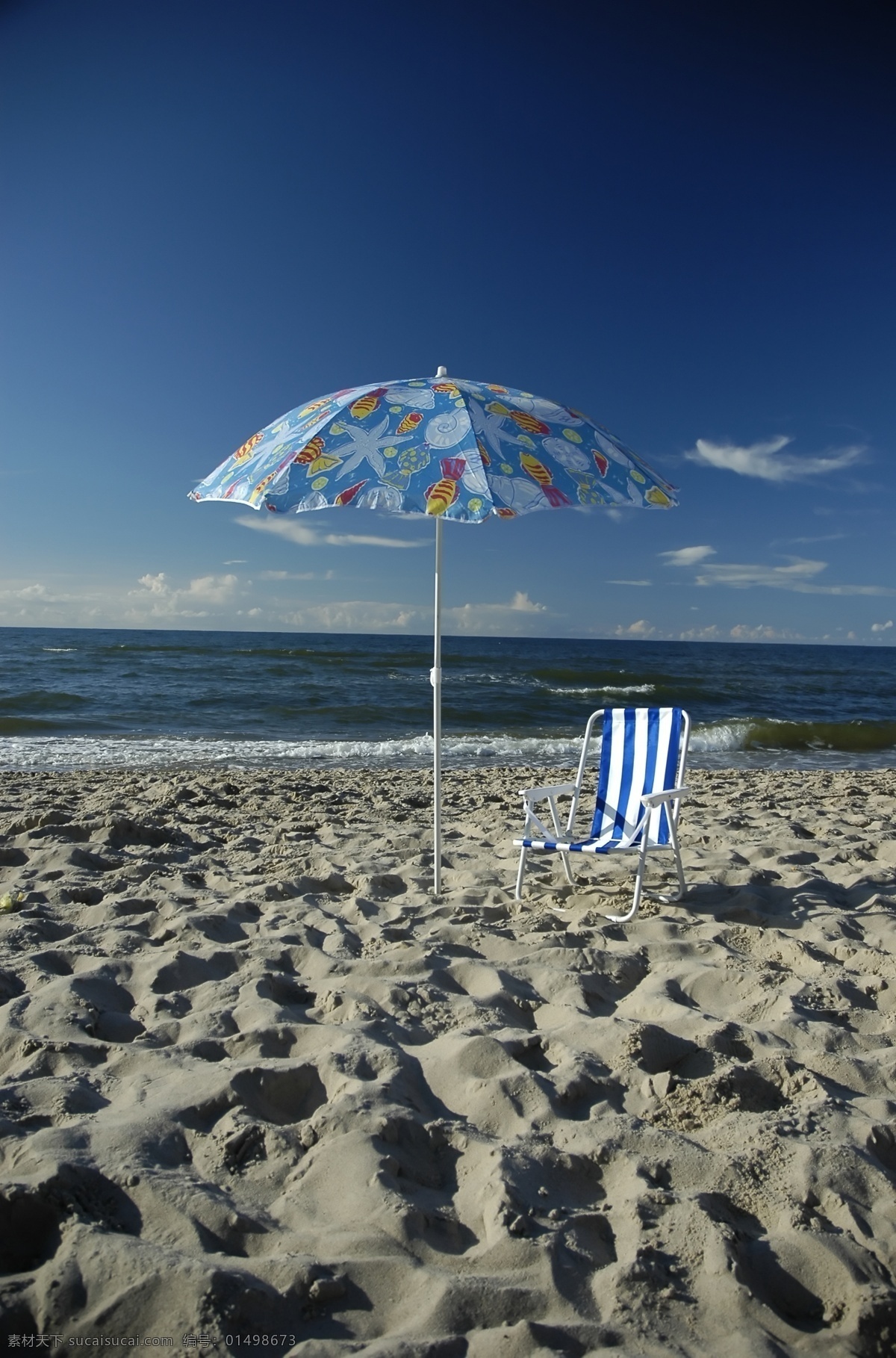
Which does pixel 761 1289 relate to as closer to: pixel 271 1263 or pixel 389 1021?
pixel 271 1263

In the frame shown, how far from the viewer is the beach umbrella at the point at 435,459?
303cm

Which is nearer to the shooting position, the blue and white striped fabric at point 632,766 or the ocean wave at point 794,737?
the blue and white striped fabric at point 632,766

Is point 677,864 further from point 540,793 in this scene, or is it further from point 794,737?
point 794,737

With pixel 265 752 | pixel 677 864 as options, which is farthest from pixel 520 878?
pixel 265 752

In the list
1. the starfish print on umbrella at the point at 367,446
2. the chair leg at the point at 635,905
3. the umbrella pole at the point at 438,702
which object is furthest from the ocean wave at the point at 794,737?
the starfish print on umbrella at the point at 367,446

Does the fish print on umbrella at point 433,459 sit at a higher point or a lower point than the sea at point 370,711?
higher

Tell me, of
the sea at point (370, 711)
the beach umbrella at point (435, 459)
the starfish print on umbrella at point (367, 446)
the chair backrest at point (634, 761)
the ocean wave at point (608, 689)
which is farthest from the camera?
the ocean wave at point (608, 689)

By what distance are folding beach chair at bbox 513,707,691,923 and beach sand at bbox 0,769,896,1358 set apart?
0.30 metres

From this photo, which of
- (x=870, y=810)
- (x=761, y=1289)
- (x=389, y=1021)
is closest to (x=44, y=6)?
(x=389, y=1021)

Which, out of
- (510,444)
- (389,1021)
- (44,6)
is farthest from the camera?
(510,444)

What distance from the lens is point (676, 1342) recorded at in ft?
4.81

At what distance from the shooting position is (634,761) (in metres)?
4.63

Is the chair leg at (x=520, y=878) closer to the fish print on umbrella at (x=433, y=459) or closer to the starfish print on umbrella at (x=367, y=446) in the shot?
the fish print on umbrella at (x=433, y=459)

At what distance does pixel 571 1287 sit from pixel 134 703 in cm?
1650
